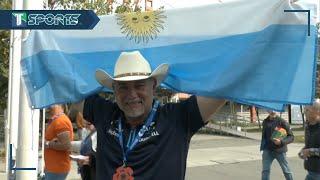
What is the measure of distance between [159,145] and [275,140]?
7.02 m

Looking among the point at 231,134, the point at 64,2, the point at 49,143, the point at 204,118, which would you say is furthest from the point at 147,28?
the point at 231,134

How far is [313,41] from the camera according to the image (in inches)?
133

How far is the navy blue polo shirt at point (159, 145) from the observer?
3498 mm

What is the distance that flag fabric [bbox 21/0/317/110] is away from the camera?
3398 mm

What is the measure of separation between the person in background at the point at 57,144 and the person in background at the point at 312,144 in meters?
3.19

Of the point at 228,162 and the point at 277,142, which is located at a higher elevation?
the point at 277,142

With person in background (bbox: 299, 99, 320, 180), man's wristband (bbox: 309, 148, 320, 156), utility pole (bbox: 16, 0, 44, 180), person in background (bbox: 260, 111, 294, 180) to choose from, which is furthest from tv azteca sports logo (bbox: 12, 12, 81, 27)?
person in background (bbox: 260, 111, 294, 180)

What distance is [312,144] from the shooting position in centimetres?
809

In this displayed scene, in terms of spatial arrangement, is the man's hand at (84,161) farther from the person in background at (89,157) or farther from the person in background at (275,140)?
the person in background at (275,140)

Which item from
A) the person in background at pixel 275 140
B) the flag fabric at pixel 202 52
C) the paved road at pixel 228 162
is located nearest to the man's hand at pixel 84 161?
the flag fabric at pixel 202 52

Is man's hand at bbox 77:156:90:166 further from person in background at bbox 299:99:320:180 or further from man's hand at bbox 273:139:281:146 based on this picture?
man's hand at bbox 273:139:281:146

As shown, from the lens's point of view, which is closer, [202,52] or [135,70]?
[135,70]

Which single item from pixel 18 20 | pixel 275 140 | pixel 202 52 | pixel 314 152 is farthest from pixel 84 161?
→ pixel 275 140

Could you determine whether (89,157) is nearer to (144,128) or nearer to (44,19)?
(44,19)
